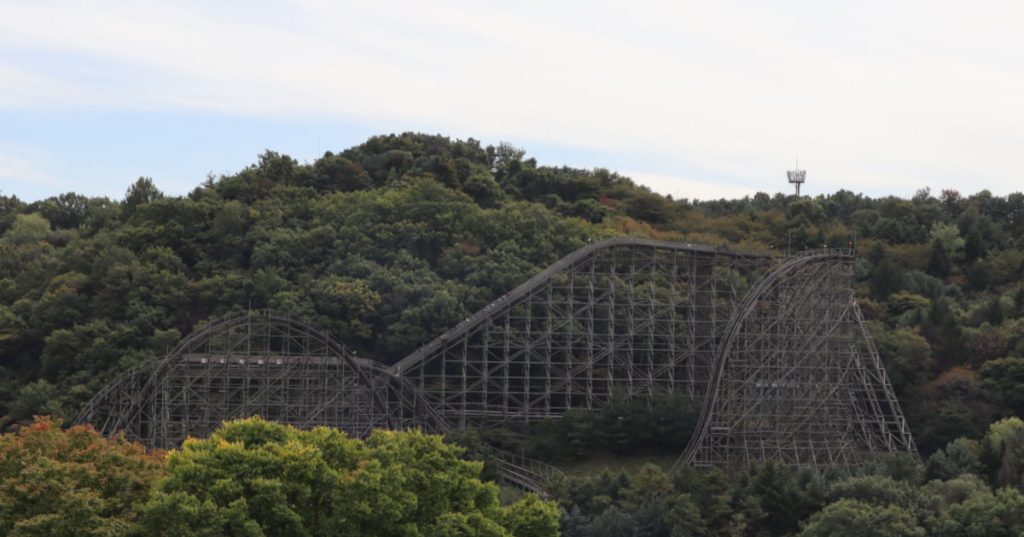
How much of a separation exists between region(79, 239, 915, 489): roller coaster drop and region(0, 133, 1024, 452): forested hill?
233 centimetres

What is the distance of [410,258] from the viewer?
6025cm

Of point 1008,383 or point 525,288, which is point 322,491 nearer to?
point 525,288

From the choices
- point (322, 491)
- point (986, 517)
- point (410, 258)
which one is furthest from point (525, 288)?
point (322, 491)

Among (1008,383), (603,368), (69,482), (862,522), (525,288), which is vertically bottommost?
(862,522)

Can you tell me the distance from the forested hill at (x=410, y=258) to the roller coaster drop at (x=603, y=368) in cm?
233

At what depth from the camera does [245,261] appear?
63094 millimetres

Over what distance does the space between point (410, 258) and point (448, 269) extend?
4.36ft

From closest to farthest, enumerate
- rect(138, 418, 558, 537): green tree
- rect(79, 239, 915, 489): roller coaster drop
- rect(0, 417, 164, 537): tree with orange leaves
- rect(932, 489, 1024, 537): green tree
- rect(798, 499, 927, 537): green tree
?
1. rect(138, 418, 558, 537): green tree
2. rect(0, 417, 164, 537): tree with orange leaves
3. rect(932, 489, 1024, 537): green tree
4. rect(798, 499, 927, 537): green tree
5. rect(79, 239, 915, 489): roller coaster drop

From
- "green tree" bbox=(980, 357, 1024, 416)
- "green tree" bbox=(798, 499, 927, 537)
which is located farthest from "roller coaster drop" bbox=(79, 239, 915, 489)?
"green tree" bbox=(798, 499, 927, 537)

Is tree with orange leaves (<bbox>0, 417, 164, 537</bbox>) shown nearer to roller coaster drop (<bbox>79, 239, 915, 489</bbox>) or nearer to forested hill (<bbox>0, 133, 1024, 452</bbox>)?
roller coaster drop (<bbox>79, 239, 915, 489</bbox>)

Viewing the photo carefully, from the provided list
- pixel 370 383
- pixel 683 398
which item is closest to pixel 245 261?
pixel 370 383

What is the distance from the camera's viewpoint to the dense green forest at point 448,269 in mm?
52219

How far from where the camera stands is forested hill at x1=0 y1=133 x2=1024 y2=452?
55.4 meters

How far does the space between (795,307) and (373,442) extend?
60.8 feet
